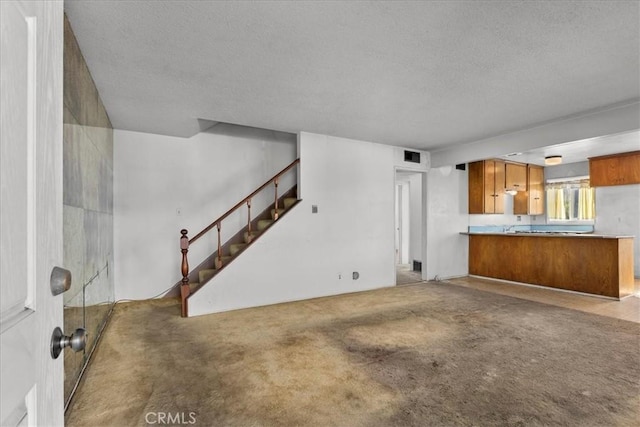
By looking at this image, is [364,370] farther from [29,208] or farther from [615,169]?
[615,169]

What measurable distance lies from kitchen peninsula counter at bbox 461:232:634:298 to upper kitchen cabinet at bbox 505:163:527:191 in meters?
1.54

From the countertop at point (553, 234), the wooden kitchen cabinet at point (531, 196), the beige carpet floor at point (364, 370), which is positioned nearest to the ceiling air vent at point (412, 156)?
the countertop at point (553, 234)

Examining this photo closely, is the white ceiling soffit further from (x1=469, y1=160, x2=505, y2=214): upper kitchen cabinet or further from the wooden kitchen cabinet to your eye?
the wooden kitchen cabinet

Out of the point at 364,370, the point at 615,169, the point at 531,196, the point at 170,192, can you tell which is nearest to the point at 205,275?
the point at 170,192

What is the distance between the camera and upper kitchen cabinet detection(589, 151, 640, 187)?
19.7ft

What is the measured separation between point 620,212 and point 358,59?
24.2 feet

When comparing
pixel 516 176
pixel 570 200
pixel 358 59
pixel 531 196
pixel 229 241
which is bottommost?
pixel 229 241

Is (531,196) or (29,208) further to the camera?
(531,196)

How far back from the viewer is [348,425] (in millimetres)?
1859

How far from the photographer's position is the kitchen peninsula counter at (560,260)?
4805mm

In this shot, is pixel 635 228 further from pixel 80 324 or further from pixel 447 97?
pixel 80 324

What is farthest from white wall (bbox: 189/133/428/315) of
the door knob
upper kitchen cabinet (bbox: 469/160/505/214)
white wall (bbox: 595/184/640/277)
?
white wall (bbox: 595/184/640/277)
